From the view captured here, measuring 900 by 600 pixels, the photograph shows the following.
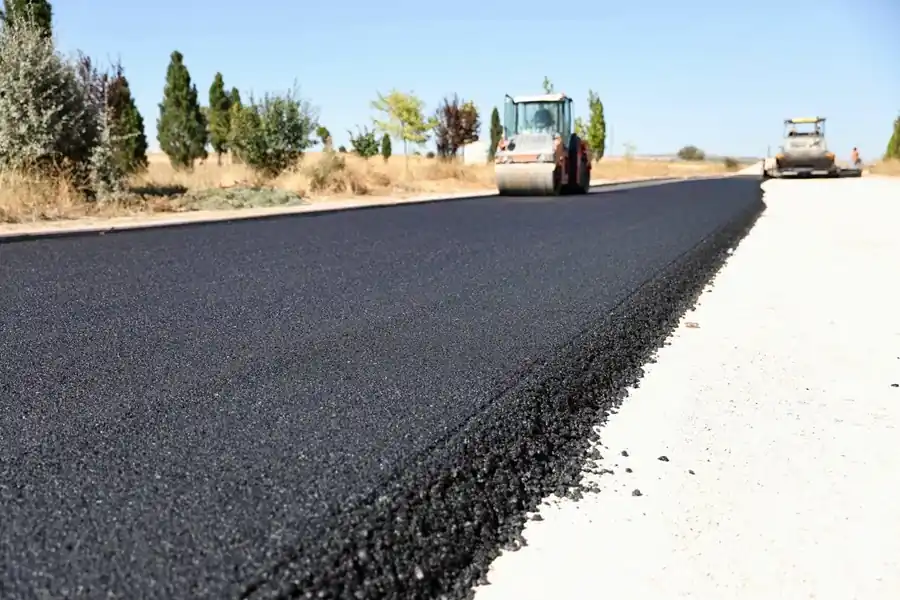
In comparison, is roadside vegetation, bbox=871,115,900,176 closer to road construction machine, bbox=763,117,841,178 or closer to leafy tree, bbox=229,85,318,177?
road construction machine, bbox=763,117,841,178

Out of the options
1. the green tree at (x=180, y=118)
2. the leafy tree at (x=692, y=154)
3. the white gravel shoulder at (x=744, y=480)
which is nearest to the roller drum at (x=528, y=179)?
the white gravel shoulder at (x=744, y=480)

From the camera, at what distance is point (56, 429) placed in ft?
8.16

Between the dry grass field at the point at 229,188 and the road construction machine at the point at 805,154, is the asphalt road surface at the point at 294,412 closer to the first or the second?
the dry grass field at the point at 229,188

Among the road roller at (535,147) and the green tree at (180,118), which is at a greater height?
the green tree at (180,118)

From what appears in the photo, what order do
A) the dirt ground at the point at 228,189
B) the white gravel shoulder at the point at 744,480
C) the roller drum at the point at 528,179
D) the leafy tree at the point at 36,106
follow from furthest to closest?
the roller drum at the point at 528,179
the leafy tree at the point at 36,106
the dirt ground at the point at 228,189
the white gravel shoulder at the point at 744,480

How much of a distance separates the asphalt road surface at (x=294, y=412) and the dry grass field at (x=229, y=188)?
5.75 metres

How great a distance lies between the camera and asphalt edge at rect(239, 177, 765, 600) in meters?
1.72

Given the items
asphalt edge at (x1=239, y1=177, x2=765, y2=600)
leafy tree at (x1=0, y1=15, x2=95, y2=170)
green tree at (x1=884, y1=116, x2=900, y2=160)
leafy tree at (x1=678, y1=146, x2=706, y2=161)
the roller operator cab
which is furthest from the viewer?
leafy tree at (x1=678, y1=146, x2=706, y2=161)

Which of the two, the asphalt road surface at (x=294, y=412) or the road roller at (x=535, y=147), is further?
the road roller at (x=535, y=147)

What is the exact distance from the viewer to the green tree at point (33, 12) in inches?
556

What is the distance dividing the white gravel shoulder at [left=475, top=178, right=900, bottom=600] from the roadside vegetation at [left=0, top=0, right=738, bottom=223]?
386 inches

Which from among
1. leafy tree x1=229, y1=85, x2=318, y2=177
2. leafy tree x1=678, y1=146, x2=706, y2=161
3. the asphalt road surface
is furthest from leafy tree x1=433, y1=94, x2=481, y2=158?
leafy tree x1=678, y1=146, x2=706, y2=161

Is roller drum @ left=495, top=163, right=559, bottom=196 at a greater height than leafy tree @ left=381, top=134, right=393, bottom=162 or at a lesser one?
lesser

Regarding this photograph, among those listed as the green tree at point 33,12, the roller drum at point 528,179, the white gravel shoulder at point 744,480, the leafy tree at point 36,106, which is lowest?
the white gravel shoulder at point 744,480
